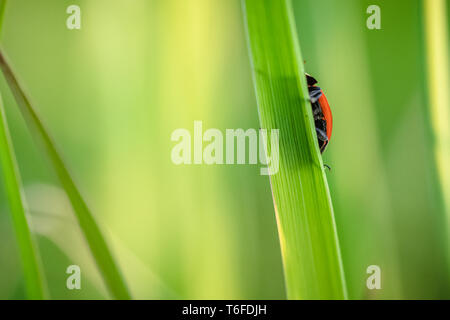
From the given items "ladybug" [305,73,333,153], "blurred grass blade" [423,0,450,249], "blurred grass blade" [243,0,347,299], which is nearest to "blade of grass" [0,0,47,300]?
"blurred grass blade" [243,0,347,299]

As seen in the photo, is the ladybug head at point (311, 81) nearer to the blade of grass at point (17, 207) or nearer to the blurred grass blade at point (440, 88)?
the blurred grass blade at point (440, 88)

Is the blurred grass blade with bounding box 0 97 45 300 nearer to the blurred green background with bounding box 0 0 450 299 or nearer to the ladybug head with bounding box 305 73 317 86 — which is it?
the blurred green background with bounding box 0 0 450 299

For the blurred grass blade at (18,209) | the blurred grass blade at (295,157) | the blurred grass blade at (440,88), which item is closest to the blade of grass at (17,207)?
the blurred grass blade at (18,209)

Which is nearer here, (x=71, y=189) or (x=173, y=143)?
(x=71, y=189)

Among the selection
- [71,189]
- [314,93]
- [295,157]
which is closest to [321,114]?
[314,93]

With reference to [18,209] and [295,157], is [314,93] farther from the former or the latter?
[18,209]

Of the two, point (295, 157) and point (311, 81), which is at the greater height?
point (311, 81)

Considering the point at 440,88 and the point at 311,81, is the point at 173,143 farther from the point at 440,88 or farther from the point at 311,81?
the point at 440,88
